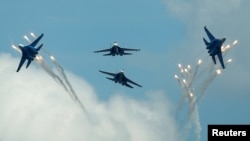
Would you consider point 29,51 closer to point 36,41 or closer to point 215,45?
point 36,41

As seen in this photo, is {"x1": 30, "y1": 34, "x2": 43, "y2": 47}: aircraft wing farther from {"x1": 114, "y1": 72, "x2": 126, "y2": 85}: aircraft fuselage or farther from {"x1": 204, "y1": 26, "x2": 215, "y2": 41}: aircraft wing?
{"x1": 204, "y1": 26, "x2": 215, "y2": 41}: aircraft wing

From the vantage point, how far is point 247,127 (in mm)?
126688

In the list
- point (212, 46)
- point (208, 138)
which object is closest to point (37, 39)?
point (212, 46)

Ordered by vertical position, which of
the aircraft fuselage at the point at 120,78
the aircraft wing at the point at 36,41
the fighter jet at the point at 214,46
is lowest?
the aircraft fuselage at the point at 120,78

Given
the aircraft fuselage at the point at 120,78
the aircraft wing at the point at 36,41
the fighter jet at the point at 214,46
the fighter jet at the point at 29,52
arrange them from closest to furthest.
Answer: the fighter jet at the point at 214,46
the fighter jet at the point at 29,52
the aircraft wing at the point at 36,41
the aircraft fuselage at the point at 120,78

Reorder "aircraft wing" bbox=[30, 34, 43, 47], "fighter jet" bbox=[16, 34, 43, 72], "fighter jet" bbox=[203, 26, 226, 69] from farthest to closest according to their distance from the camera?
"aircraft wing" bbox=[30, 34, 43, 47], "fighter jet" bbox=[16, 34, 43, 72], "fighter jet" bbox=[203, 26, 226, 69]

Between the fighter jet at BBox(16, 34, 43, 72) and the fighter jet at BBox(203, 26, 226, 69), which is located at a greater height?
the fighter jet at BBox(203, 26, 226, 69)

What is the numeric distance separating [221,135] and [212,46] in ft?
195

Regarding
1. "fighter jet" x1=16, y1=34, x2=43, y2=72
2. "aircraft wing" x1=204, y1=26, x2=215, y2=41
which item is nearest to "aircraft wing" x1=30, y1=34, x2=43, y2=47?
"fighter jet" x1=16, y1=34, x2=43, y2=72

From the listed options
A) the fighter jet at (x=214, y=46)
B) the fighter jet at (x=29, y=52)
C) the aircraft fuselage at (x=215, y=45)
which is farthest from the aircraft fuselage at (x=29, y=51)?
the aircraft fuselage at (x=215, y=45)

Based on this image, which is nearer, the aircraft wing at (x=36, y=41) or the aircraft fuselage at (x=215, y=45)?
the aircraft fuselage at (x=215, y=45)

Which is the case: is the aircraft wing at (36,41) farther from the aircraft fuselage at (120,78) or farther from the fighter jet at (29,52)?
the aircraft fuselage at (120,78)

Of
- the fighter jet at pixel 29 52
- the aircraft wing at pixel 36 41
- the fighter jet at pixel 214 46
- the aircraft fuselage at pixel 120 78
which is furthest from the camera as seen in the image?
the aircraft fuselage at pixel 120 78

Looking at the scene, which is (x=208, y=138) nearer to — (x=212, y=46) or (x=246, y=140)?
(x=246, y=140)
